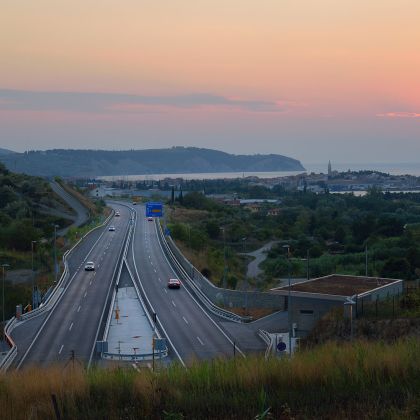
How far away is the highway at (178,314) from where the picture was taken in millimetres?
21594

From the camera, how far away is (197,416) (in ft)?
21.7

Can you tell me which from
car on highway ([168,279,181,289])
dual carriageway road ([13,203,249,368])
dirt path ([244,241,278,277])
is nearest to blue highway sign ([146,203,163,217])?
dirt path ([244,241,278,277])

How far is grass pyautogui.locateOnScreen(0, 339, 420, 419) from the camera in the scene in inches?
262

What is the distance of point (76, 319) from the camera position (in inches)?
1038

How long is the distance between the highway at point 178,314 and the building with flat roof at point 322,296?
312 cm

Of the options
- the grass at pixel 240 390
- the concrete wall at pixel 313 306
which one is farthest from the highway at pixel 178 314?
the grass at pixel 240 390

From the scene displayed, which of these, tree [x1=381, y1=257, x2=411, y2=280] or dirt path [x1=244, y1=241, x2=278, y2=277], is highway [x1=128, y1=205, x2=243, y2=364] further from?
tree [x1=381, y1=257, x2=411, y2=280]

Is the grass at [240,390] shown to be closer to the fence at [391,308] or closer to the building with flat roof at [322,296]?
the fence at [391,308]

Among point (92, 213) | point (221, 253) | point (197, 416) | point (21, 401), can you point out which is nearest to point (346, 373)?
point (197, 416)

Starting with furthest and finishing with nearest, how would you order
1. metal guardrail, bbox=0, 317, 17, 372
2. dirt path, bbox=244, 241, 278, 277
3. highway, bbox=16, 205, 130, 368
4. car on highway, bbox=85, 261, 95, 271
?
dirt path, bbox=244, 241, 278, 277
car on highway, bbox=85, 261, 95, 271
highway, bbox=16, 205, 130, 368
metal guardrail, bbox=0, 317, 17, 372

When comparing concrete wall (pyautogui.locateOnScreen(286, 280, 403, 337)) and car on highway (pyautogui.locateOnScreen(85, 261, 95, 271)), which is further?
car on highway (pyautogui.locateOnScreen(85, 261, 95, 271))

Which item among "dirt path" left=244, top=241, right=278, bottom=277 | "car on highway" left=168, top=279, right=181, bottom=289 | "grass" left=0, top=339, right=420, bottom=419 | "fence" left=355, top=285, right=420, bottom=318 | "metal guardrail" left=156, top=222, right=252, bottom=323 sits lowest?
"dirt path" left=244, top=241, right=278, bottom=277

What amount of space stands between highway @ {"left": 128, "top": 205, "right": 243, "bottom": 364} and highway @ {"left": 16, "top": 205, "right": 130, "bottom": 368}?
198 centimetres

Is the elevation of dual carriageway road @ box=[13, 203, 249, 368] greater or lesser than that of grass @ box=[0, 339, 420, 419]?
lesser
